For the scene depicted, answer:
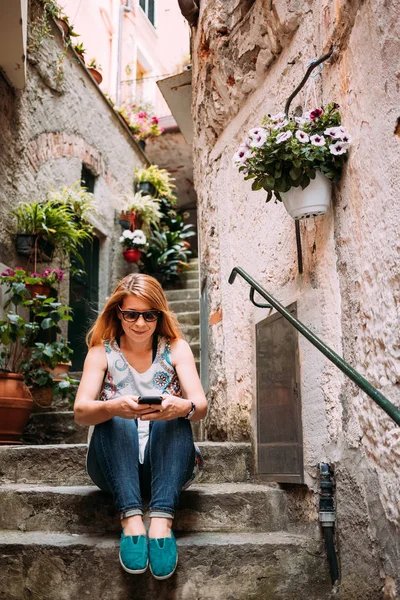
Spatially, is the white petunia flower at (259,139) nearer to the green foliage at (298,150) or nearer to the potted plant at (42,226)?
the green foliage at (298,150)

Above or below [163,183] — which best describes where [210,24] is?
below

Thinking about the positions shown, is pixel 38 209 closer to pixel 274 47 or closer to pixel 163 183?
pixel 274 47

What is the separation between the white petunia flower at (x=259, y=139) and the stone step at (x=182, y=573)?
132 cm

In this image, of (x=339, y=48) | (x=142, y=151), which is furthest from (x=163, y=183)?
(x=339, y=48)

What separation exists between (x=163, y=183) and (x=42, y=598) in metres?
6.59

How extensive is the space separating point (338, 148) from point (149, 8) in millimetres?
8407

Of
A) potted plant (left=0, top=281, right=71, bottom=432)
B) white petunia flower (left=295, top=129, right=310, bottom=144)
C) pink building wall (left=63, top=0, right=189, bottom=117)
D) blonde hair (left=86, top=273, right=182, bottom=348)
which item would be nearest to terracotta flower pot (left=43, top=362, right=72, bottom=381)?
potted plant (left=0, top=281, right=71, bottom=432)

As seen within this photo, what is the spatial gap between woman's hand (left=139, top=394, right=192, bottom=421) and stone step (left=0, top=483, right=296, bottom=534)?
48 cm

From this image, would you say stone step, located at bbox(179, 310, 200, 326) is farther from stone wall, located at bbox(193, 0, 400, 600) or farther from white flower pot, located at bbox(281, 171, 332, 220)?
white flower pot, located at bbox(281, 171, 332, 220)

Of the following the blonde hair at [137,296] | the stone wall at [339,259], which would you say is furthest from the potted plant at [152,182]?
the blonde hair at [137,296]

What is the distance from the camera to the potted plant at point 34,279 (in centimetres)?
411

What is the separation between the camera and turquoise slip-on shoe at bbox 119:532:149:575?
1709 mm

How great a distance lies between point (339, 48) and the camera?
204cm

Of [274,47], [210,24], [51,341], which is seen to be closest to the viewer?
[274,47]
